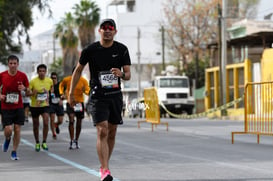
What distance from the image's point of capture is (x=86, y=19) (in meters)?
76.9

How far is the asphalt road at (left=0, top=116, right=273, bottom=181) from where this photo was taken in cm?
1106

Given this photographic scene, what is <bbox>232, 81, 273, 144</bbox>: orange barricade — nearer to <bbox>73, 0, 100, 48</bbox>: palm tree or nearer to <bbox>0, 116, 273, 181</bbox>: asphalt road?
<bbox>0, 116, 273, 181</bbox>: asphalt road

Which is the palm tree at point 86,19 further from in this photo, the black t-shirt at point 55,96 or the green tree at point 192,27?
the black t-shirt at point 55,96

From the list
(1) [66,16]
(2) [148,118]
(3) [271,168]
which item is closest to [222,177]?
(3) [271,168]

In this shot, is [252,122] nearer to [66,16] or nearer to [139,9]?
[66,16]

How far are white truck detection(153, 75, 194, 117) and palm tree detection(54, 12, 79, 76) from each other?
94.7ft

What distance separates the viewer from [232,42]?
2025 inches

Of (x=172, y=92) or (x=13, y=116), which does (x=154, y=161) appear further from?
(x=172, y=92)

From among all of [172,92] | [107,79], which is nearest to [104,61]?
[107,79]

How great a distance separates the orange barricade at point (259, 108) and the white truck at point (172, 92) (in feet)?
104

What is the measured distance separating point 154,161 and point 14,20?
29994 millimetres

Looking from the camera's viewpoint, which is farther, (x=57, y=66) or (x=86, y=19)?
(x=57, y=66)

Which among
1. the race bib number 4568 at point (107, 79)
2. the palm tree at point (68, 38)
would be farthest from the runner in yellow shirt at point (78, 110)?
the palm tree at point (68, 38)

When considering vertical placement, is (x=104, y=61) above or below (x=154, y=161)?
above
